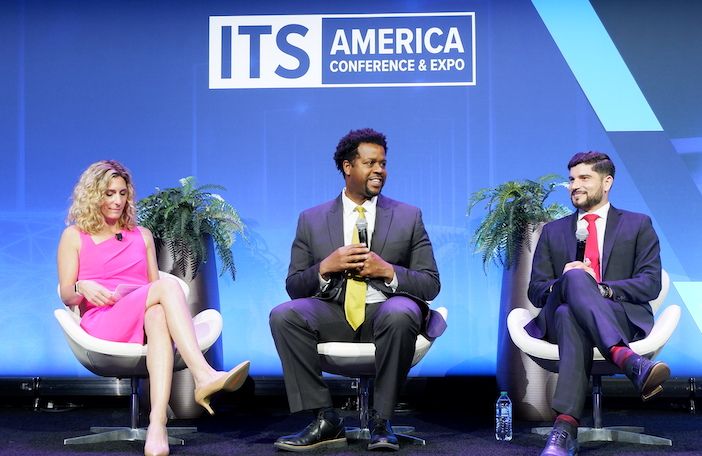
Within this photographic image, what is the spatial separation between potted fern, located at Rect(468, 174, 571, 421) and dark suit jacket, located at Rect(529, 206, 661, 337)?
652mm

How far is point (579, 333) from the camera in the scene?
13.1 ft

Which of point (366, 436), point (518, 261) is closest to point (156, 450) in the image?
point (366, 436)

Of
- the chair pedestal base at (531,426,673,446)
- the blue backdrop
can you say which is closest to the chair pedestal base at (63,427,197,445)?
the blue backdrop

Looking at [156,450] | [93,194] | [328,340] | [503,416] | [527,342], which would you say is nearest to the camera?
[156,450]

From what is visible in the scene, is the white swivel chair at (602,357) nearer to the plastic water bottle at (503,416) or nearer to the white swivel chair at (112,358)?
the plastic water bottle at (503,416)

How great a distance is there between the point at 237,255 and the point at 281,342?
1.99 metres

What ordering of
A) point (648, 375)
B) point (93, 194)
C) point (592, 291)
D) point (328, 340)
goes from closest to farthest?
1. point (648, 375)
2. point (592, 291)
3. point (328, 340)
4. point (93, 194)

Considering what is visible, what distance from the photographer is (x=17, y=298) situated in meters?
6.09

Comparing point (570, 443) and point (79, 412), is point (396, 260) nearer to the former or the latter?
point (570, 443)

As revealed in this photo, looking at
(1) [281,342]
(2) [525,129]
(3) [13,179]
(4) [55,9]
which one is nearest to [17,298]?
(3) [13,179]

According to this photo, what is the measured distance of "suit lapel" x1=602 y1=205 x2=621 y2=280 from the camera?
4.50 metres

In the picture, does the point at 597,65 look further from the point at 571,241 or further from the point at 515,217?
the point at 571,241

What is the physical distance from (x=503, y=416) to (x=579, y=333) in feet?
3.46

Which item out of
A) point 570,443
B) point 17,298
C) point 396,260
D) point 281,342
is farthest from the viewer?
point 17,298
